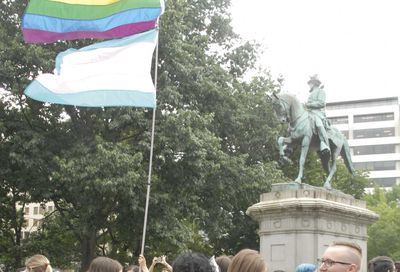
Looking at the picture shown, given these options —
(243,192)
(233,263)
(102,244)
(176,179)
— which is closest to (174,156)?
(176,179)

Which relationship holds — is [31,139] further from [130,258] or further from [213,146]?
[130,258]

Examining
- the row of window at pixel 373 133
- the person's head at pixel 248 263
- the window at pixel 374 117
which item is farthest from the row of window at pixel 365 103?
the person's head at pixel 248 263

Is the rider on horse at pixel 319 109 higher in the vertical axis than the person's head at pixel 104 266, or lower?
higher

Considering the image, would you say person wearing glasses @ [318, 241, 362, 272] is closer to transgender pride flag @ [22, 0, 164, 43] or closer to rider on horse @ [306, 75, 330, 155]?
transgender pride flag @ [22, 0, 164, 43]

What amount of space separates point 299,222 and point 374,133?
91007mm

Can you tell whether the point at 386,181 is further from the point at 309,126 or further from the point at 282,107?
the point at 282,107

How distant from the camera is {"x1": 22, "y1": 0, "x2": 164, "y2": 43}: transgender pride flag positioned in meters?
12.4

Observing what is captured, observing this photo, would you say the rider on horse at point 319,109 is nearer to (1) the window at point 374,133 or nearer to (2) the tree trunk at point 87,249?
(2) the tree trunk at point 87,249

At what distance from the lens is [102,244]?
113 feet

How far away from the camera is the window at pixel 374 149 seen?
10419cm

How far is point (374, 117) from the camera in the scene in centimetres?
10662

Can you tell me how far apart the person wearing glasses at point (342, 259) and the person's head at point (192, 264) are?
2.81ft

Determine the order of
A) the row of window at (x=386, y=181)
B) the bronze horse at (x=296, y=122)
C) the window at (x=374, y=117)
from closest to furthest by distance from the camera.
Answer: the bronze horse at (x=296, y=122)
the row of window at (x=386, y=181)
the window at (x=374, y=117)

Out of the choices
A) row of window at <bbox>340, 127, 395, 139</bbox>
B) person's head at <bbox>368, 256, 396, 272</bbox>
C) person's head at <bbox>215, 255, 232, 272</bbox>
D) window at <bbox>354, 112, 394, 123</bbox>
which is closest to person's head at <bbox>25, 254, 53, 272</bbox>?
person's head at <bbox>215, 255, 232, 272</bbox>
